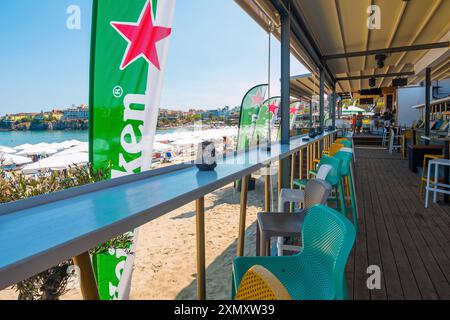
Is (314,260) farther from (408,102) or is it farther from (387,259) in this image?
(408,102)

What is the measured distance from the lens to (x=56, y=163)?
4.76ft

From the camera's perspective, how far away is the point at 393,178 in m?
6.09

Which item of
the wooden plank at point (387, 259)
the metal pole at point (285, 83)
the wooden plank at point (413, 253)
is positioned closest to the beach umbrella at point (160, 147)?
the metal pole at point (285, 83)

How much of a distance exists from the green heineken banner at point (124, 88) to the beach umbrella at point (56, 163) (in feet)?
0.60

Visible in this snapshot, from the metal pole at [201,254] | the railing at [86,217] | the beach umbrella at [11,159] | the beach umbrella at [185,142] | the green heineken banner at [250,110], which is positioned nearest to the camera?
the railing at [86,217]

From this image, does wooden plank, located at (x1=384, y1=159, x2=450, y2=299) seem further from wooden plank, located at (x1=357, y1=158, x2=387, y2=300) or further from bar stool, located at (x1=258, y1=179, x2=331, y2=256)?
bar stool, located at (x1=258, y1=179, x2=331, y2=256)

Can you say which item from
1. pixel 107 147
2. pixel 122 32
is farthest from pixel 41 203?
pixel 122 32

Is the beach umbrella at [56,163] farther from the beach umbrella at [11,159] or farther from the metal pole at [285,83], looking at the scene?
the metal pole at [285,83]

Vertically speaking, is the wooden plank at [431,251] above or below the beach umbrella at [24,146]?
below

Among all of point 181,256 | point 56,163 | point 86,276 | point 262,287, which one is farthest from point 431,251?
point 181,256

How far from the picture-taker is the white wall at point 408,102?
13.4m

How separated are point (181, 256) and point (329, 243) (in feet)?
20.0

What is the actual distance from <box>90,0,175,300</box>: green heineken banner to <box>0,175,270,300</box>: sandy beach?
102cm
